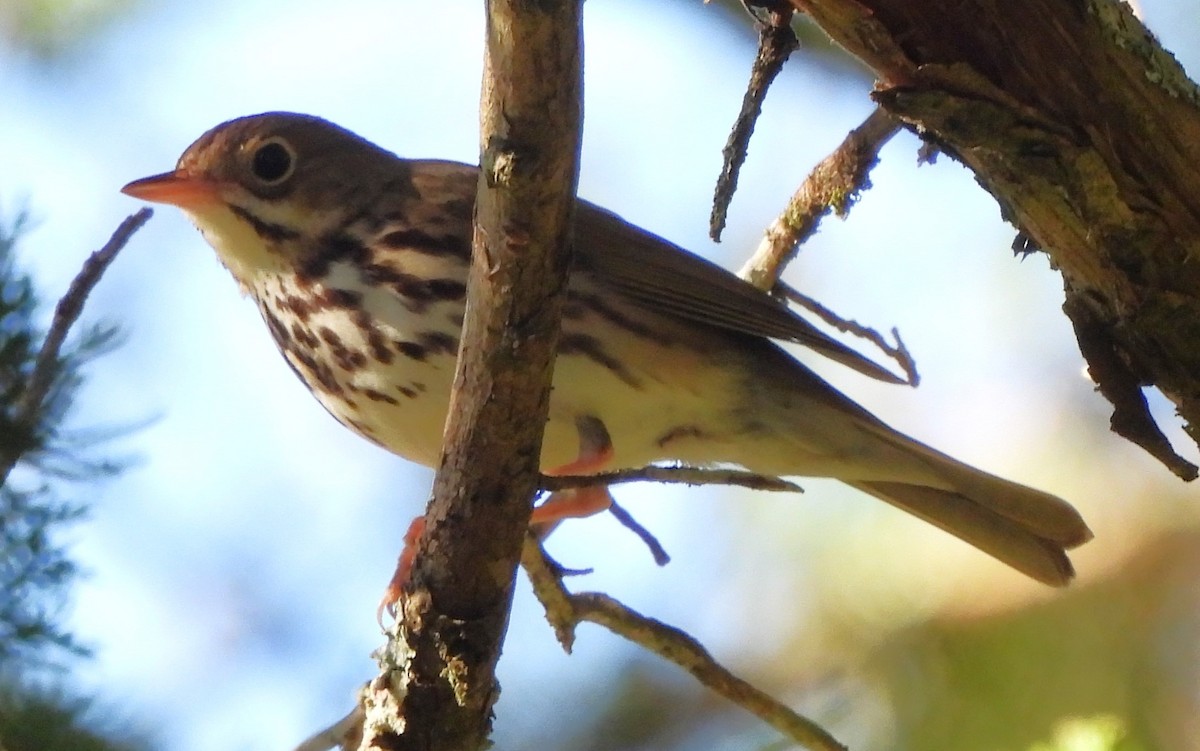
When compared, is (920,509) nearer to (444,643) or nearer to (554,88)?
(444,643)

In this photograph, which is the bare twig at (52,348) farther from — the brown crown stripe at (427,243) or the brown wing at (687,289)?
the brown wing at (687,289)

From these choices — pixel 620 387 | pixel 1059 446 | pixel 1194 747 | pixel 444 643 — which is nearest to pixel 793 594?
pixel 1059 446

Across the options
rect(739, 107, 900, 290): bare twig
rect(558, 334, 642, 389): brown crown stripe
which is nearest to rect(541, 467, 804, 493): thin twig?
rect(558, 334, 642, 389): brown crown stripe

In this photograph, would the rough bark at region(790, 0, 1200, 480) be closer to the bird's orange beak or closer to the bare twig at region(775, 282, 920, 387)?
the bare twig at region(775, 282, 920, 387)

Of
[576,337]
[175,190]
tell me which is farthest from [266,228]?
[576,337]

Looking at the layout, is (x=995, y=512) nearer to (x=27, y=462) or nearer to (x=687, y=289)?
(x=687, y=289)
